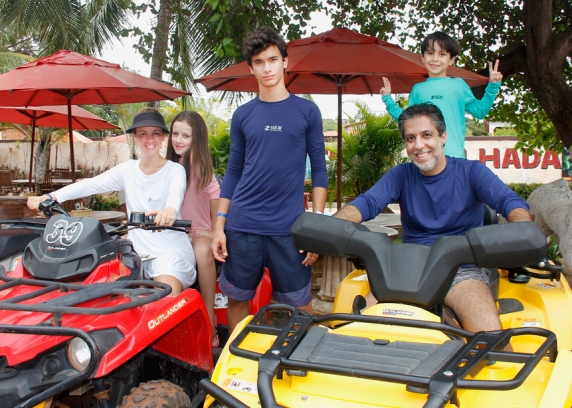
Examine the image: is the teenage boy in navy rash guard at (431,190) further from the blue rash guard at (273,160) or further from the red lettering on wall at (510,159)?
the red lettering on wall at (510,159)

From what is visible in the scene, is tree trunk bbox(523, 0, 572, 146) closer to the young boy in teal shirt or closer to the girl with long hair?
the young boy in teal shirt

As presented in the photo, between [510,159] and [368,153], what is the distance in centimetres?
1582

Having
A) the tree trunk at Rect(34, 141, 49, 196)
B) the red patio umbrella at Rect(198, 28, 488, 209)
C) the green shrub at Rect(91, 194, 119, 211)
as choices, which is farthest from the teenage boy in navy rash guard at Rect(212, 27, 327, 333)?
the tree trunk at Rect(34, 141, 49, 196)

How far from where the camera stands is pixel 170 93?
677 centimetres

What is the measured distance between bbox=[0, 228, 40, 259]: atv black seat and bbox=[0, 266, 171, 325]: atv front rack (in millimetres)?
433

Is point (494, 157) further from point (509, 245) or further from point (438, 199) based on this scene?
point (509, 245)

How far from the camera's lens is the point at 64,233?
239 centimetres

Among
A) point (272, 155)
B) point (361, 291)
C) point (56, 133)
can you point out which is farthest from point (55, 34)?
point (361, 291)

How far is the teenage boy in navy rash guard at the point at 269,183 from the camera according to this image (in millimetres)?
2893

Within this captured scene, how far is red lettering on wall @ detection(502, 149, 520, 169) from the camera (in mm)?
23484

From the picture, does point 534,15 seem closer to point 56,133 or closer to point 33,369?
point 33,369

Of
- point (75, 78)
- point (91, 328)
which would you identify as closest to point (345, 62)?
point (75, 78)

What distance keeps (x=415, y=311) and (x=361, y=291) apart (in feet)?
2.31

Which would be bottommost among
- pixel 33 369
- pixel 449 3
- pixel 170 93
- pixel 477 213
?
pixel 33 369
